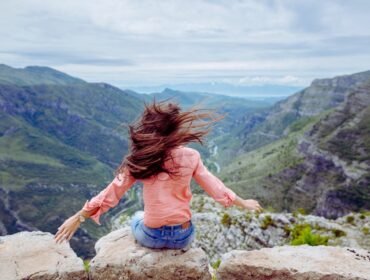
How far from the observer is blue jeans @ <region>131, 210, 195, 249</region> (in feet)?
26.9

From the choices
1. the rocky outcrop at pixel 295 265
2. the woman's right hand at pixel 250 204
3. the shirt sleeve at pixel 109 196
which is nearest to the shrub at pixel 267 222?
the rocky outcrop at pixel 295 265

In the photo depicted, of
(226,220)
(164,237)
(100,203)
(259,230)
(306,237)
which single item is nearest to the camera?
(100,203)

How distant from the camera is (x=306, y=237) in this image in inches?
663

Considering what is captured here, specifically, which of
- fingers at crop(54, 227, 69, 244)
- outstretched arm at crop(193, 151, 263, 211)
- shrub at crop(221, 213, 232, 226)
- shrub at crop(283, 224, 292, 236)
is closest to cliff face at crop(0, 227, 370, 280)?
fingers at crop(54, 227, 69, 244)

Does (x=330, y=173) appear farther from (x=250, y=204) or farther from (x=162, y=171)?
(x=162, y=171)

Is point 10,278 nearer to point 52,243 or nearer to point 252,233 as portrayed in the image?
point 52,243

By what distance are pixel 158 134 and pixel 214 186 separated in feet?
4.94

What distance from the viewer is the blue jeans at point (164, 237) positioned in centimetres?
820

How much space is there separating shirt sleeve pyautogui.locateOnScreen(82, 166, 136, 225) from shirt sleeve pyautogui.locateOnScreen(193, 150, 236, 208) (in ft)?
4.43

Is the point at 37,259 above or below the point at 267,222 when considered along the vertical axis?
above

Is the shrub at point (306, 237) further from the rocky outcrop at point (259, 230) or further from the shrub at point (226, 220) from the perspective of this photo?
the shrub at point (226, 220)

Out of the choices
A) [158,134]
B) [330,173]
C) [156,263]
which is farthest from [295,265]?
[330,173]

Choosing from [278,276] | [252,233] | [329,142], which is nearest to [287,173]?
[329,142]

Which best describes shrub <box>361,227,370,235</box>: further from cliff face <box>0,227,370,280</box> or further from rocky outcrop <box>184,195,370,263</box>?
cliff face <box>0,227,370,280</box>
